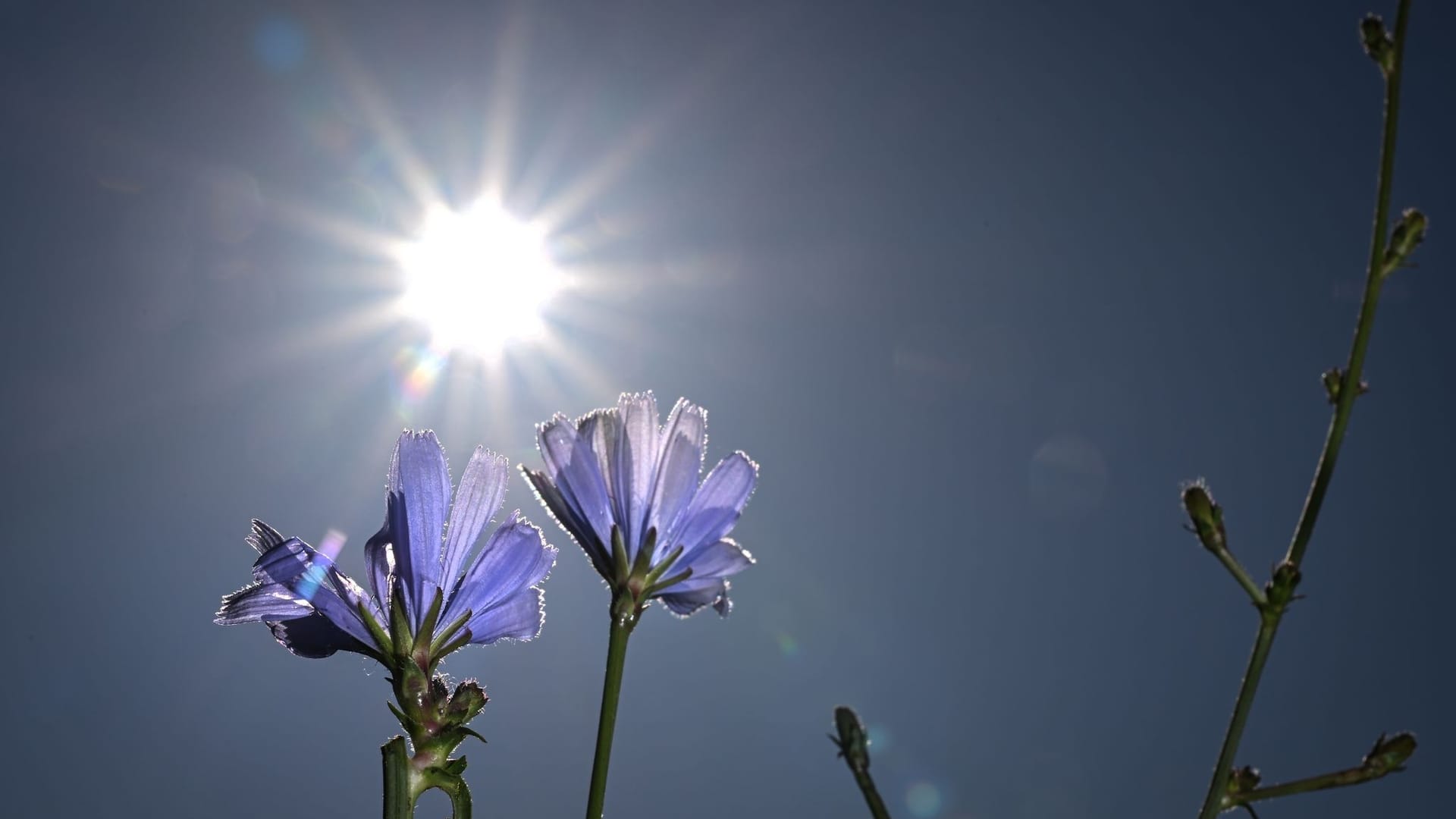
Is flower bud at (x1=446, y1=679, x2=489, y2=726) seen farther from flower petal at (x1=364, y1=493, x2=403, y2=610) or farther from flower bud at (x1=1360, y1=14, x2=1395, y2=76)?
flower bud at (x1=1360, y1=14, x2=1395, y2=76)

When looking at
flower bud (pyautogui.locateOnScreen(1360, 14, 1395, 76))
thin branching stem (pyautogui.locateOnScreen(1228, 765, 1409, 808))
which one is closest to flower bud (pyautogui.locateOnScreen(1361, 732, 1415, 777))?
thin branching stem (pyautogui.locateOnScreen(1228, 765, 1409, 808))

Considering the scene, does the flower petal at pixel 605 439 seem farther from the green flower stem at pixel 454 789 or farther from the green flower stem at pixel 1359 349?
the green flower stem at pixel 1359 349

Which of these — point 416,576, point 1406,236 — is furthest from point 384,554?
point 1406,236

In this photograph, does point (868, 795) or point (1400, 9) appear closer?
point (868, 795)

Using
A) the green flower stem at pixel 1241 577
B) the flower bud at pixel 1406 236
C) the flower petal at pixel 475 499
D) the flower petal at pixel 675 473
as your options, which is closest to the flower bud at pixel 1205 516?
the green flower stem at pixel 1241 577

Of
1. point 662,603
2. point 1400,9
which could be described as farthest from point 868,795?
point 1400,9

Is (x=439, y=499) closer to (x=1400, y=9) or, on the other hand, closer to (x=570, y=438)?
(x=570, y=438)
